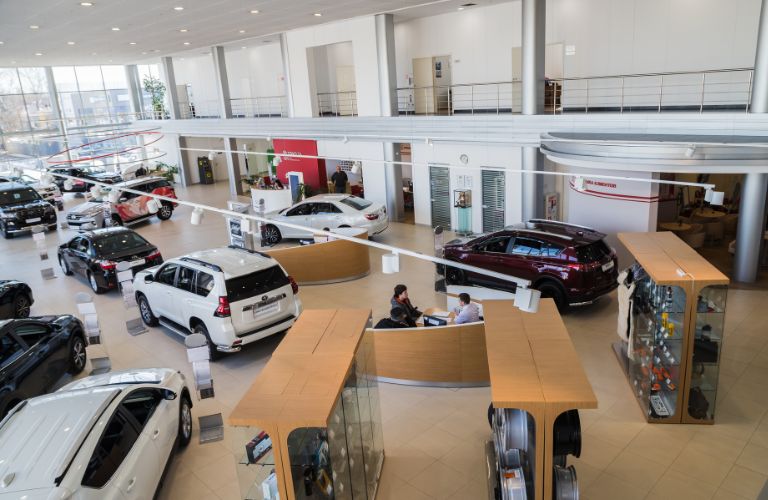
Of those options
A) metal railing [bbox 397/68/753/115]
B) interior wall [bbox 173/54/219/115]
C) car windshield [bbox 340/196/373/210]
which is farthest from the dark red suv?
interior wall [bbox 173/54/219/115]

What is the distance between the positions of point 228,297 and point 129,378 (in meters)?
1.99

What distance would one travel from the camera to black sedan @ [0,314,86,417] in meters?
7.57

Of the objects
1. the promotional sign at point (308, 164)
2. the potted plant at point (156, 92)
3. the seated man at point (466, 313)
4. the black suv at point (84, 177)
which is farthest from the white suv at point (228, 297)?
the potted plant at point (156, 92)

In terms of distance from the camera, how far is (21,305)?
1163 cm

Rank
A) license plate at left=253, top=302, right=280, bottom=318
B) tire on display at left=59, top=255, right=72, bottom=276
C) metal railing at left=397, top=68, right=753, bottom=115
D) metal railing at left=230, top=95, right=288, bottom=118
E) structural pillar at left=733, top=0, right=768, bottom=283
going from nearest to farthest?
license plate at left=253, top=302, right=280, bottom=318
structural pillar at left=733, top=0, right=768, bottom=283
metal railing at left=397, top=68, right=753, bottom=115
tire on display at left=59, top=255, right=72, bottom=276
metal railing at left=230, top=95, right=288, bottom=118

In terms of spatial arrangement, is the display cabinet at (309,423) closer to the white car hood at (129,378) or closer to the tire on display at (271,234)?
the white car hood at (129,378)

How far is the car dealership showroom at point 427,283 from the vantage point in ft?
17.0

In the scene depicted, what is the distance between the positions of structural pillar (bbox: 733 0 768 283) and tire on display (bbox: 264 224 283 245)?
1160 cm

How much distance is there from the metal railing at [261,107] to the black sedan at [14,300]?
15.0m

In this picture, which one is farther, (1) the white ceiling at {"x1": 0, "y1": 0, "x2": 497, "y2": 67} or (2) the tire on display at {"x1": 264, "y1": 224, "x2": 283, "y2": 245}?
(2) the tire on display at {"x1": 264, "y1": 224, "x2": 283, "y2": 245}

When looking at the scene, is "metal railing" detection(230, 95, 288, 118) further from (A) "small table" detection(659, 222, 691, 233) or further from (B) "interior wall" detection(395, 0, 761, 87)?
(A) "small table" detection(659, 222, 691, 233)

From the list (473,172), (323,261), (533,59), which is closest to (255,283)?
(323,261)

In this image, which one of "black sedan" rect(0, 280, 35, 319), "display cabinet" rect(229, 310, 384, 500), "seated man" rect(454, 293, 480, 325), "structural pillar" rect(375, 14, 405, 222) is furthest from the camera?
"structural pillar" rect(375, 14, 405, 222)

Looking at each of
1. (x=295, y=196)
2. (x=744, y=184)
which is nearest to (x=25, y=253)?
(x=295, y=196)
